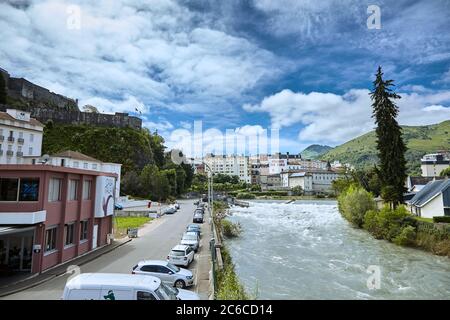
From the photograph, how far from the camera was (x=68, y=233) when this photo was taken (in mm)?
22422

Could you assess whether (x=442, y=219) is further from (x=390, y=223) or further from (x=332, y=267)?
(x=332, y=267)

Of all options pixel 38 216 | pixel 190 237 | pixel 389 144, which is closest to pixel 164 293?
pixel 38 216

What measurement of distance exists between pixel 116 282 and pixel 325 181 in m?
159

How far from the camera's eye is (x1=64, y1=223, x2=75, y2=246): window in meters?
21.8

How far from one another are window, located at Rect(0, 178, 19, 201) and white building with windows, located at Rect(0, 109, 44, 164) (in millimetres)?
43590

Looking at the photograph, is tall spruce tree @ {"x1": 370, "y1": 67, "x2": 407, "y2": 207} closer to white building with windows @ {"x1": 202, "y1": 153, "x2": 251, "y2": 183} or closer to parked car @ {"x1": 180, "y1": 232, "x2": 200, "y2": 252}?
parked car @ {"x1": 180, "y1": 232, "x2": 200, "y2": 252}

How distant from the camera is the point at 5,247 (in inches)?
724

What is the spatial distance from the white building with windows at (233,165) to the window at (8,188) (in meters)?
166

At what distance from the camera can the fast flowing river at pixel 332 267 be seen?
66.2 ft

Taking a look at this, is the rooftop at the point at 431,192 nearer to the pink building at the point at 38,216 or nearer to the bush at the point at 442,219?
the bush at the point at 442,219

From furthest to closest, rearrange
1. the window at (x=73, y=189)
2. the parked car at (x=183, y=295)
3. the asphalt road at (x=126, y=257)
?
Result: the window at (x=73, y=189) < the asphalt road at (x=126, y=257) < the parked car at (x=183, y=295)

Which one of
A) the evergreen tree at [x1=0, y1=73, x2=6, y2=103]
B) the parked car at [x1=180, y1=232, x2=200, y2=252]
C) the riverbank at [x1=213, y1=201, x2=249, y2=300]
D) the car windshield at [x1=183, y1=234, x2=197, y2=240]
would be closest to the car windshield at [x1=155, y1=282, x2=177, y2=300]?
the riverbank at [x1=213, y1=201, x2=249, y2=300]

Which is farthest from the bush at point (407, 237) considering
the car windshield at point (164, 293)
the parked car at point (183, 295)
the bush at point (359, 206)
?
the car windshield at point (164, 293)
